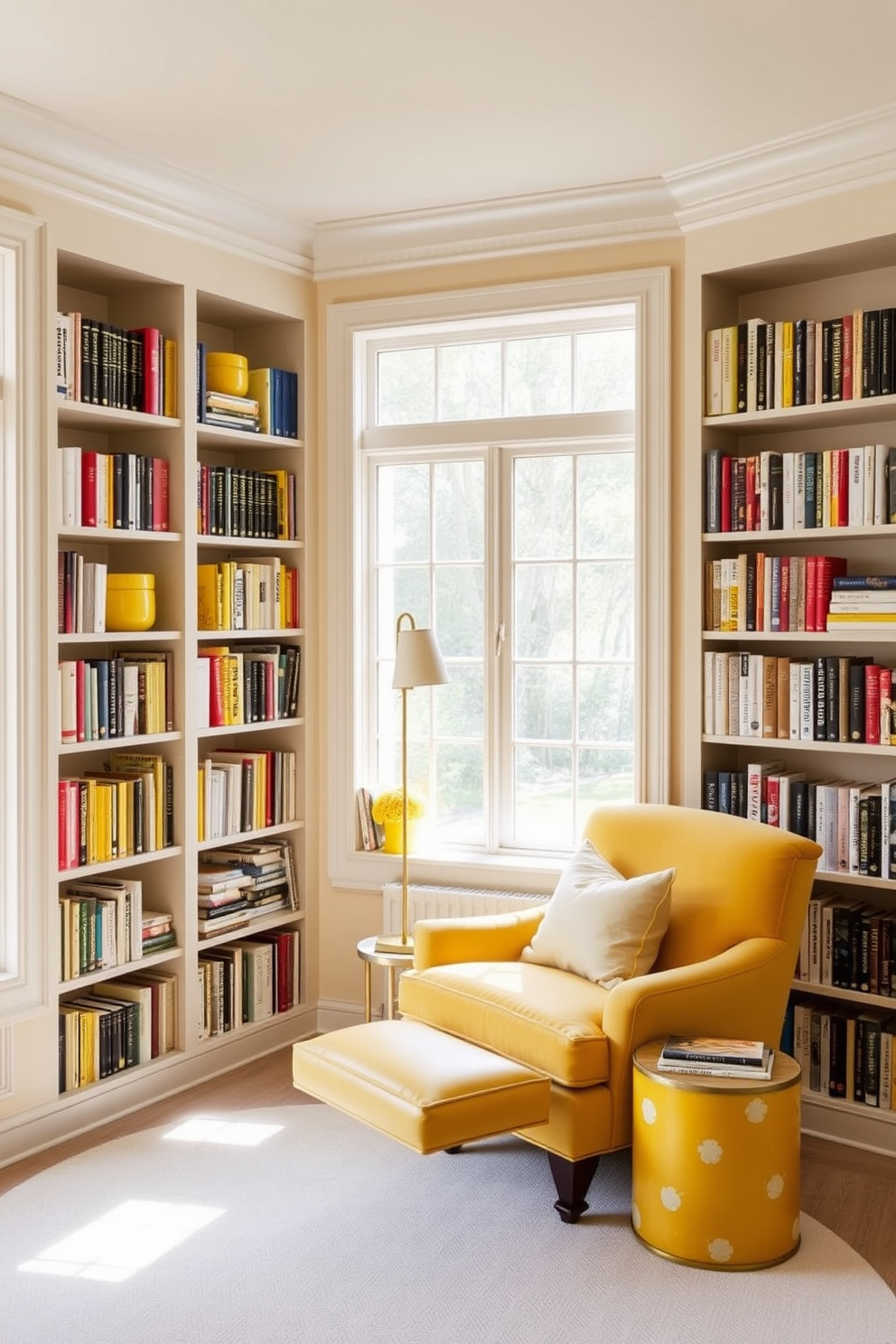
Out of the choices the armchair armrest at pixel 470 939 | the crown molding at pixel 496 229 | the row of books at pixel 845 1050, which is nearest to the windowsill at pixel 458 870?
the armchair armrest at pixel 470 939

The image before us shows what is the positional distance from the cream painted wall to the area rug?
110cm

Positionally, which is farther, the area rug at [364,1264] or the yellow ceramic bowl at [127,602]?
the yellow ceramic bowl at [127,602]

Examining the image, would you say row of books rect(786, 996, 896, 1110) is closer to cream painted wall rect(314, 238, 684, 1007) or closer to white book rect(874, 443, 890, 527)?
cream painted wall rect(314, 238, 684, 1007)

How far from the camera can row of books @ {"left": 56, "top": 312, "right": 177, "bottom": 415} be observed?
373 centimetres

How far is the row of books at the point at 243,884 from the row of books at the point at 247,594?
81cm

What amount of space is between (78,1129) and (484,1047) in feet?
4.27

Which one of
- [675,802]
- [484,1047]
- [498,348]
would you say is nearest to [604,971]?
[484,1047]

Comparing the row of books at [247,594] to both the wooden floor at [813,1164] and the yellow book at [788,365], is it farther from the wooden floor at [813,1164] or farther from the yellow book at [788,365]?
the yellow book at [788,365]

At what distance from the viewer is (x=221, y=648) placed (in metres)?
4.37

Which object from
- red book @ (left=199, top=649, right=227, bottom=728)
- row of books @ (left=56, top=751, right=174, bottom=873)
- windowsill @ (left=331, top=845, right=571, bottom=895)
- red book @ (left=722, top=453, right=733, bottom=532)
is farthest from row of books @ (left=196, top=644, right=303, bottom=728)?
red book @ (left=722, top=453, right=733, bottom=532)

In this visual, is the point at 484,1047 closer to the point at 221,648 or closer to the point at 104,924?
the point at 104,924

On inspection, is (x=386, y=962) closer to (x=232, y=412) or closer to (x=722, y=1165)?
(x=722, y=1165)

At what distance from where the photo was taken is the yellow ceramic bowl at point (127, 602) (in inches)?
156

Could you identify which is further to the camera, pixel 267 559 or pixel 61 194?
pixel 267 559
